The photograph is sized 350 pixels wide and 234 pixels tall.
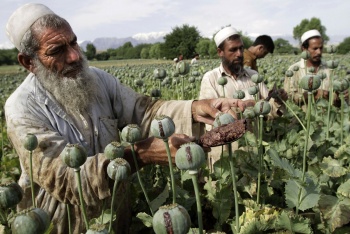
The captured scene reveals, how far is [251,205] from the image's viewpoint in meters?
2.24

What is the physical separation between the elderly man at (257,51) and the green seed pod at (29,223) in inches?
201

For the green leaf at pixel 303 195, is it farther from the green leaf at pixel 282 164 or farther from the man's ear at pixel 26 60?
the man's ear at pixel 26 60

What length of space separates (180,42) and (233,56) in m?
46.9

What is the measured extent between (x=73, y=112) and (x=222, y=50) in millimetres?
2491

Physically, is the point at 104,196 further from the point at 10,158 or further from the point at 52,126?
the point at 10,158

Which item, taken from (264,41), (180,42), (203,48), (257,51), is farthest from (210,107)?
(180,42)

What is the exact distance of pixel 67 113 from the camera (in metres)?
2.45

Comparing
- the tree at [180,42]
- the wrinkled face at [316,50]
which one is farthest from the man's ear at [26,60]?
the tree at [180,42]

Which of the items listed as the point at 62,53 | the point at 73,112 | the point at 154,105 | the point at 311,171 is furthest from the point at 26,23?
the point at 311,171

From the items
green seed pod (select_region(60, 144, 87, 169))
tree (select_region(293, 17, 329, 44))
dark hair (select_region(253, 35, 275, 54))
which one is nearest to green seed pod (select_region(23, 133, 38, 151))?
green seed pod (select_region(60, 144, 87, 169))

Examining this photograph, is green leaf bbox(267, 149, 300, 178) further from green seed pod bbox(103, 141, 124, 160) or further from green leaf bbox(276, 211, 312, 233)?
green seed pod bbox(103, 141, 124, 160)

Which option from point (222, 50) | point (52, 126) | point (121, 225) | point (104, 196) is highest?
point (222, 50)

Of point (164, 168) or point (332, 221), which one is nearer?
point (332, 221)

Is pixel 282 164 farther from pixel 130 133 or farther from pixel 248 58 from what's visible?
pixel 248 58
